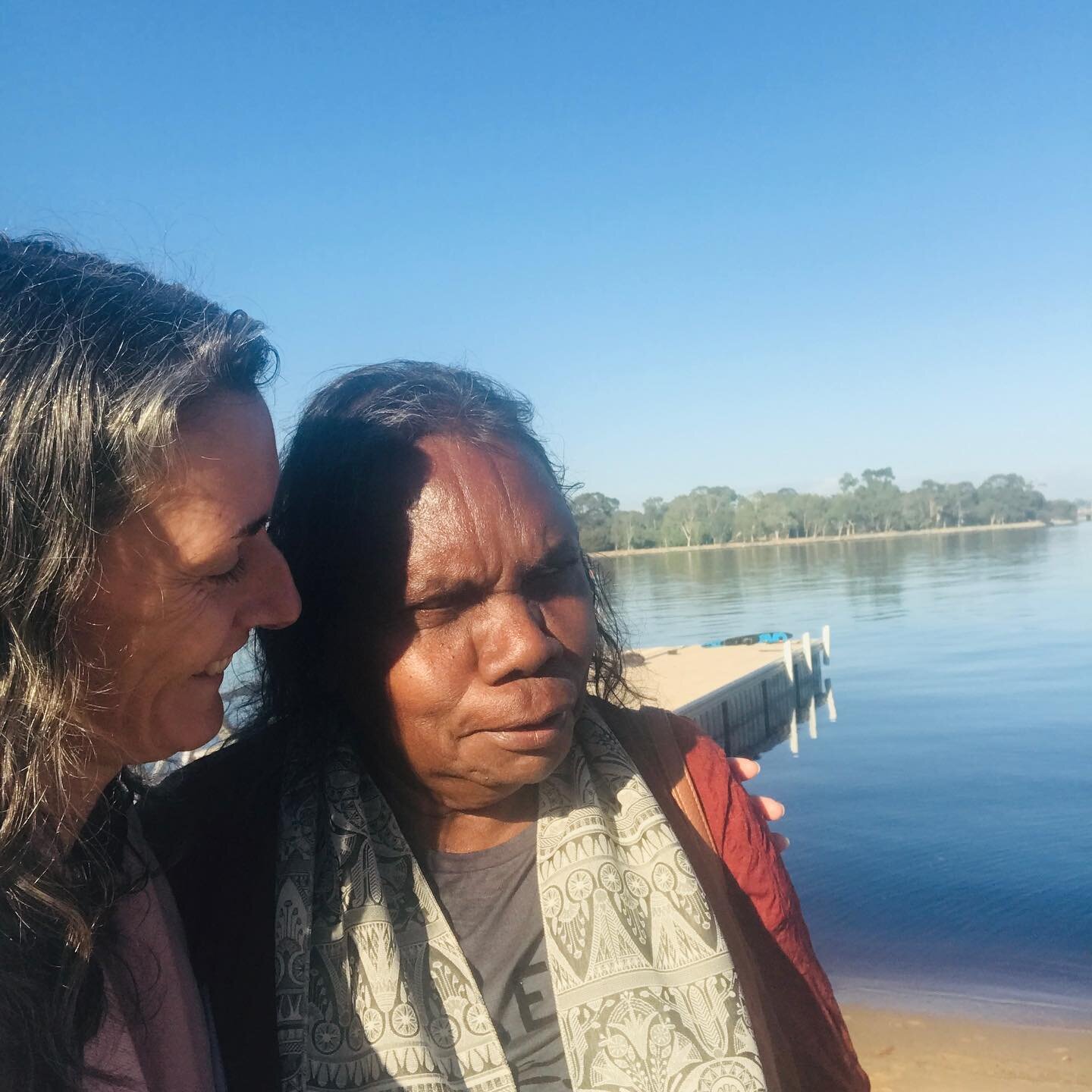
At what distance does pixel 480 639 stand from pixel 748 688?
1769cm

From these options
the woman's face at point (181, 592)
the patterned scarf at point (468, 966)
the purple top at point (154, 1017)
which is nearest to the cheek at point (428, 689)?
the patterned scarf at point (468, 966)

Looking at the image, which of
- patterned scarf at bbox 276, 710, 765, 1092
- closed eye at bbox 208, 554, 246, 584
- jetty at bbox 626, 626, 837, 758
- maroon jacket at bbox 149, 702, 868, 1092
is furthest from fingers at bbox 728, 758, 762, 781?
jetty at bbox 626, 626, 837, 758

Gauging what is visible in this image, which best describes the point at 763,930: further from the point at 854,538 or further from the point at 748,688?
the point at 854,538

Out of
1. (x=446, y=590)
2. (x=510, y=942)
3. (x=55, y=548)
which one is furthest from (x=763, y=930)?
(x=55, y=548)

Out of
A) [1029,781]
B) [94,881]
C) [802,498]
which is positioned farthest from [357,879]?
[802,498]

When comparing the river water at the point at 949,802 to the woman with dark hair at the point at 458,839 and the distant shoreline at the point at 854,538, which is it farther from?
the distant shoreline at the point at 854,538

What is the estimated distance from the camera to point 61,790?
113cm

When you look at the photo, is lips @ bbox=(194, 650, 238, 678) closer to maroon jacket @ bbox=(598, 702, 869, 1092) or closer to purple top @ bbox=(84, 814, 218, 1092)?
purple top @ bbox=(84, 814, 218, 1092)

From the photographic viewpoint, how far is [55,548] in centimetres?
105

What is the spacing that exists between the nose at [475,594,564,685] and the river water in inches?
35.7

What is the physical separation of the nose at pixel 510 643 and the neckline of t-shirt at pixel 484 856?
0.39 meters

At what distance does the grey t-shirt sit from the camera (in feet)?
5.04

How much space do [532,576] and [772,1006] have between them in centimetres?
91

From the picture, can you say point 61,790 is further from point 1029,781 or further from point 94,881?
point 1029,781
